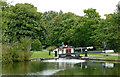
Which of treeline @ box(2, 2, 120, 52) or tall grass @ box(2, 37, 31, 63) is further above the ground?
treeline @ box(2, 2, 120, 52)

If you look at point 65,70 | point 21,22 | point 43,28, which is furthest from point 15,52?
point 43,28

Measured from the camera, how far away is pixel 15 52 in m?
24.0

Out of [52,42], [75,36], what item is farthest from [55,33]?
[75,36]

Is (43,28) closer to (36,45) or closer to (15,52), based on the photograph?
(36,45)

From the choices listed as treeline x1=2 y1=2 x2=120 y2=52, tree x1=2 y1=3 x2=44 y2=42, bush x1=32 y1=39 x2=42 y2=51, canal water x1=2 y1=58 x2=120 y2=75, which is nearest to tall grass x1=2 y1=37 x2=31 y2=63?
canal water x1=2 y1=58 x2=120 y2=75

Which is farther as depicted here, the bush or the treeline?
the bush

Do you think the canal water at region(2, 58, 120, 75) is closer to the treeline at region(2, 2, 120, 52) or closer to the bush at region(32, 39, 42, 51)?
the treeline at region(2, 2, 120, 52)

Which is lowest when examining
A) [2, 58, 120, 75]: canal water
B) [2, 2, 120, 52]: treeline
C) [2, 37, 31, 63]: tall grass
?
[2, 58, 120, 75]: canal water

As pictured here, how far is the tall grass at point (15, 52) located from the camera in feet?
72.6

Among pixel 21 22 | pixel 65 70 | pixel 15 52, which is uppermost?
pixel 21 22

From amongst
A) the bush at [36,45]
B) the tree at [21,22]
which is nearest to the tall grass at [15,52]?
the bush at [36,45]

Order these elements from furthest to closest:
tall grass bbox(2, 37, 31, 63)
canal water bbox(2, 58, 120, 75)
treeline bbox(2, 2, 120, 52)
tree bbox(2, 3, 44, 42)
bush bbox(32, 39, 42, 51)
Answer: tree bbox(2, 3, 44, 42), bush bbox(32, 39, 42, 51), treeline bbox(2, 2, 120, 52), tall grass bbox(2, 37, 31, 63), canal water bbox(2, 58, 120, 75)

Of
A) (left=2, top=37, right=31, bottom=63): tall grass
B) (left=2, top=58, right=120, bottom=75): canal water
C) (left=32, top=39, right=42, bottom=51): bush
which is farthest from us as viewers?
(left=32, top=39, right=42, bottom=51): bush

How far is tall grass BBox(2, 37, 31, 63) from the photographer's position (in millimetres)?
22125
